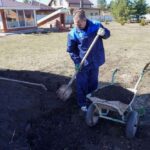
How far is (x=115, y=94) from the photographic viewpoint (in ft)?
14.2

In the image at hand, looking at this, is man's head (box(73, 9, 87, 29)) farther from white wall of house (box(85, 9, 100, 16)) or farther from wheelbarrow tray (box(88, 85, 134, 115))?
white wall of house (box(85, 9, 100, 16))

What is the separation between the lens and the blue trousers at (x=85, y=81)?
4832 mm

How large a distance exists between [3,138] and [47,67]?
5.03 m

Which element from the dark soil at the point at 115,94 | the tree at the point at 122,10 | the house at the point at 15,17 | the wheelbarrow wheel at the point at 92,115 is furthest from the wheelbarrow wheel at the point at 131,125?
the tree at the point at 122,10

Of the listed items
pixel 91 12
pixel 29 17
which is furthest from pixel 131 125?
pixel 91 12

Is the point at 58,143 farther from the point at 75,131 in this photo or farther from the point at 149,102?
the point at 149,102

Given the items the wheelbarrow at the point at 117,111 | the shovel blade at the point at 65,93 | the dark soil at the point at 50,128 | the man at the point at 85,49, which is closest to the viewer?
the wheelbarrow at the point at 117,111

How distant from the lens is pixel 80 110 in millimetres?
5047

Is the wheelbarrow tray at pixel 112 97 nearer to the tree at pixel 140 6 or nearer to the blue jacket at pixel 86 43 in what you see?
the blue jacket at pixel 86 43

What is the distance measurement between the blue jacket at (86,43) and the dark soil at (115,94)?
60cm

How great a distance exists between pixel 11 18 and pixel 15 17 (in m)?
0.55

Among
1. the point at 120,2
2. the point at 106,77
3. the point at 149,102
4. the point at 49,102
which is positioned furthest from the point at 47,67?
the point at 120,2

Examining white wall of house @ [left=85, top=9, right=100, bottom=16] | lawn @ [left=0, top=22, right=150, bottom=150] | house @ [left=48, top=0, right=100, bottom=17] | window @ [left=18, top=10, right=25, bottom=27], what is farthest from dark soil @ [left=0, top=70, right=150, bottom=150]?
white wall of house @ [left=85, top=9, right=100, bottom=16]

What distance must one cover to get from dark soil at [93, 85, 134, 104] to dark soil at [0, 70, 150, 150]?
0.52 meters
